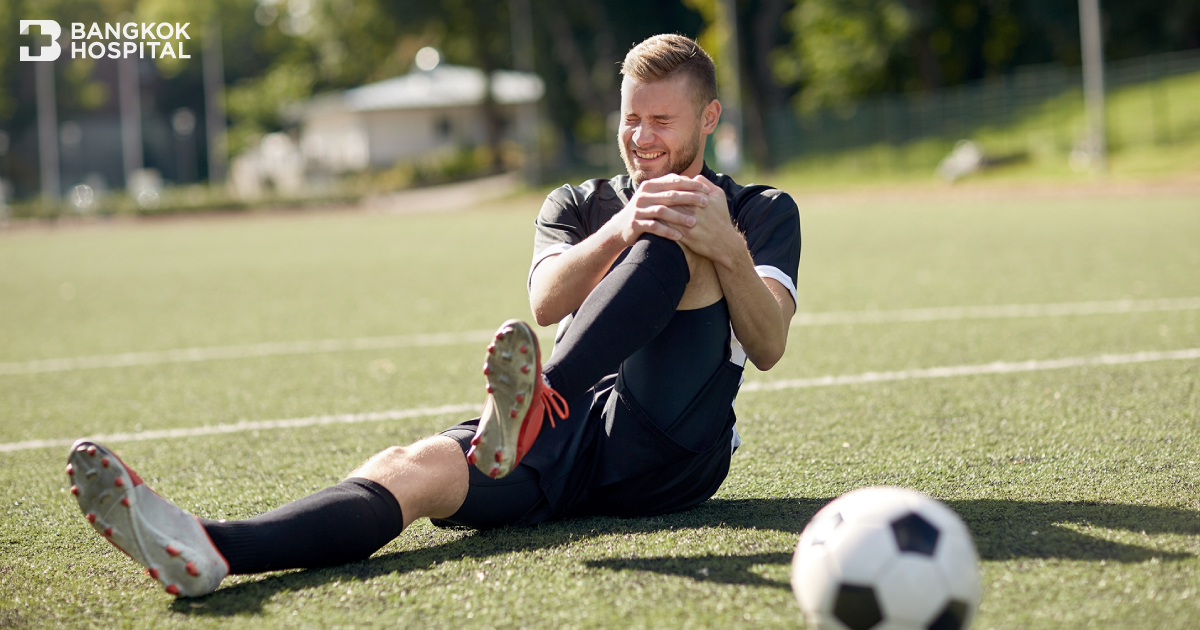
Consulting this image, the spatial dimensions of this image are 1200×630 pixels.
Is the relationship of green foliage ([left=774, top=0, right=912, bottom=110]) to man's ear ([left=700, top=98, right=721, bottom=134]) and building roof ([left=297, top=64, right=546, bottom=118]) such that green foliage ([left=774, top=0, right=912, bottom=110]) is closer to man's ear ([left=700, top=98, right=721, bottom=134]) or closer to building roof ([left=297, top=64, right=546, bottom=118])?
building roof ([left=297, top=64, right=546, bottom=118])

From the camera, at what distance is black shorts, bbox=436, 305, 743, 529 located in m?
2.81

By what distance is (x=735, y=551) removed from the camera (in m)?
2.71

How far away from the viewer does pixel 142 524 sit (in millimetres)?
2381

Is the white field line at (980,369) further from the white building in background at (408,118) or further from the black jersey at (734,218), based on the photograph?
the white building in background at (408,118)

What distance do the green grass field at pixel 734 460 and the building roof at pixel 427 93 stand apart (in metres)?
45.1

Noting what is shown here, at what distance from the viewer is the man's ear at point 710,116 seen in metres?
3.12

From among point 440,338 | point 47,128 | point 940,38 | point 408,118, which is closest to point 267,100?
Answer: point 408,118

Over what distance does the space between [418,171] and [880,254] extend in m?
35.3

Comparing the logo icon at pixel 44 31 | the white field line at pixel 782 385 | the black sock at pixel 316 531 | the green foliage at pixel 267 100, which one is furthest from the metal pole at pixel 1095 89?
the green foliage at pixel 267 100

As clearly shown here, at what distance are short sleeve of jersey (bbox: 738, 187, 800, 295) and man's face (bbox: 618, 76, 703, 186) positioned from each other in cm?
23

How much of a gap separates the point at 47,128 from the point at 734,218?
55.5m

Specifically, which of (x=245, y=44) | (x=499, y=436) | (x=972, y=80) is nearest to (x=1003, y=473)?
(x=499, y=436)

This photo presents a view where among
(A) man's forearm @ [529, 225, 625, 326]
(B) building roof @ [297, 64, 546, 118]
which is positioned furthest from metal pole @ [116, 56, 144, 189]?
(A) man's forearm @ [529, 225, 625, 326]

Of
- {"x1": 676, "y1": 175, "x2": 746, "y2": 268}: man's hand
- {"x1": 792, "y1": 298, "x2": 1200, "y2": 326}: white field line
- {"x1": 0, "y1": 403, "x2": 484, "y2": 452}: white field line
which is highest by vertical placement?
{"x1": 676, "y1": 175, "x2": 746, "y2": 268}: man's hand
